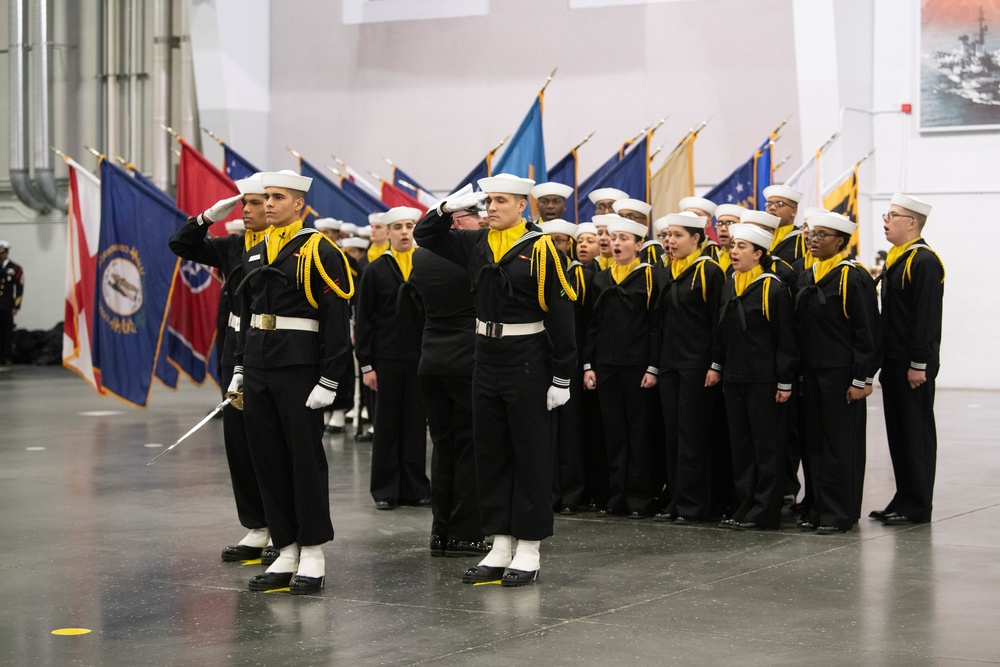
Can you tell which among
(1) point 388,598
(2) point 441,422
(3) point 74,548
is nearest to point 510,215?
(2) point 441,422

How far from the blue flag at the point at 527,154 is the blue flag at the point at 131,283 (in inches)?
139

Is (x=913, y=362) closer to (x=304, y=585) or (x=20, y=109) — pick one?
(x=304, y=585)

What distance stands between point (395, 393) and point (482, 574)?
107 inches

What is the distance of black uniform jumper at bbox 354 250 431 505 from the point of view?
8.60m

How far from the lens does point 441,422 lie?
6973mm

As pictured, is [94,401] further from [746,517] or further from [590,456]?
[746,517]

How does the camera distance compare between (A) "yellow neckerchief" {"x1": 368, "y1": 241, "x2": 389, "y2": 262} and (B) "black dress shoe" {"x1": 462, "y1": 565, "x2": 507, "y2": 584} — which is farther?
(A) "yellow neckerchief" {"x1": 368, "y1": 241, "x2": 389, "y2": 262}

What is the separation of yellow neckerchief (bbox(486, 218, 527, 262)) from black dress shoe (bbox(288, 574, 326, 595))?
1.60 m

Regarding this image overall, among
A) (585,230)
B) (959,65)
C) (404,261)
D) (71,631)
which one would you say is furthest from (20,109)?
(71,631)

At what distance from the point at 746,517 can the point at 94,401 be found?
9.95 metres

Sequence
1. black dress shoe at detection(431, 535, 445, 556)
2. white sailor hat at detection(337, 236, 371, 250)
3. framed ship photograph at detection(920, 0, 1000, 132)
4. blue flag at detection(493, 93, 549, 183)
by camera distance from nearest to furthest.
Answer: black dress shoe at detection(431, 535, 445, 556) < blue flag at detection(493, 93, 549, 183) < white sailor hat at detection(337, 236, 371, 250) < framed ship photograph at detection(920, 0, 1000, 132)

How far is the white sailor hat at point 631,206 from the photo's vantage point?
876 cm

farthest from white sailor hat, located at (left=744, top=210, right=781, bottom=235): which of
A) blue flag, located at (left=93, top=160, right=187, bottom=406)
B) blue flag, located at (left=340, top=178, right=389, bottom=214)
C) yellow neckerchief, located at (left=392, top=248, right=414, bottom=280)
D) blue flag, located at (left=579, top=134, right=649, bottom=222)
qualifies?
blue flag, located at (left=93, top=160, right=187, bottom=406)

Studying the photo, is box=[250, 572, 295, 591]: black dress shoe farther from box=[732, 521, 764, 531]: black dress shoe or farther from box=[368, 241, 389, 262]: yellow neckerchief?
box=[368, 241, 389, 262]: yellow neckerchief
